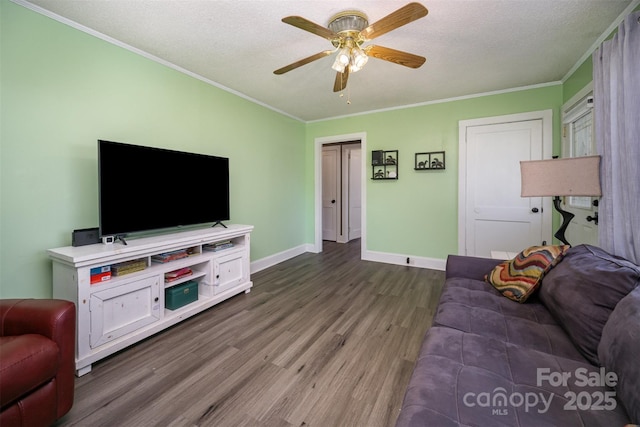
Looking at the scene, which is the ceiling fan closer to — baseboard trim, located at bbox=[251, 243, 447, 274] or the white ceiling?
the white ceiling

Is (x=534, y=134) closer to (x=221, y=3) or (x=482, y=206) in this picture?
(x=482, y=206)

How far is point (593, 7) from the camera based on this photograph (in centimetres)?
187

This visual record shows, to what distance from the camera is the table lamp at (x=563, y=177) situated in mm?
1745

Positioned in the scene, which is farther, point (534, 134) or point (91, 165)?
point (534, 134)

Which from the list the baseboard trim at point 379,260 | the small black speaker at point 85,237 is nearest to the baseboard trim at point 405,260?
the baseboard trim at point 379,260

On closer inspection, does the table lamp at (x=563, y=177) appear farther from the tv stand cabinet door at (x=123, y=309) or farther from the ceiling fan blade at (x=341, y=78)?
the tv stand cabinet door at (x=123, y=309)

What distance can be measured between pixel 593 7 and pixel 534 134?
1677mm

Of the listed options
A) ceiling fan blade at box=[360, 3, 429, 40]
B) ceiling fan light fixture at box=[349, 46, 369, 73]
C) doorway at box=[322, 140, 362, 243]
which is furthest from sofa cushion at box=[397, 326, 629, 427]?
doorway at box=[322, 140, 362, 243]

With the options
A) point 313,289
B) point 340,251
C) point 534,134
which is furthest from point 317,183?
point 534,134

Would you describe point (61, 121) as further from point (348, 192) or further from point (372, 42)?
point (348, 192)

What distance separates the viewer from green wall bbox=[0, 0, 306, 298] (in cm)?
177

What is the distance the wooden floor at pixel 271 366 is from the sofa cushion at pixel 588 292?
92cm

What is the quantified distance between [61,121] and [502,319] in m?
3.30

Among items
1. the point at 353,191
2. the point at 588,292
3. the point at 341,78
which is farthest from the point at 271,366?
the point at 353,191
